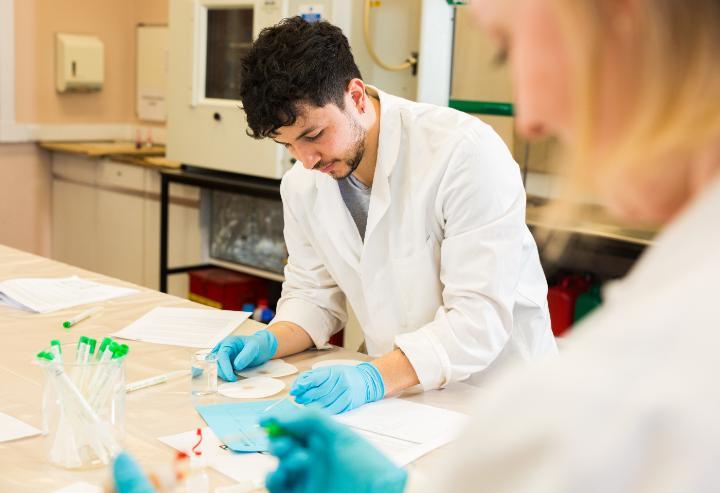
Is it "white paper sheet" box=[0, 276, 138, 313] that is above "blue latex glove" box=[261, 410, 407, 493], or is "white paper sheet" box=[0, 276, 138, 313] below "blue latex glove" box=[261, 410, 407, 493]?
below

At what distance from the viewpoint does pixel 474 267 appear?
1479 millimetres

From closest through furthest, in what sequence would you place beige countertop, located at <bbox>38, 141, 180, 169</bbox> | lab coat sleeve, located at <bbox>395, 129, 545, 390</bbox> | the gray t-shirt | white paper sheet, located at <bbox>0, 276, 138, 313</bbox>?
lab coat sleeve, located at <bbox>395, 129, 545, 390</bbox> → the gray t-shirt → white paper sheet, located at <bbox>0, 276, 138, 313</bbox> → beige countertop, located at <bbox>38, 141, 180, 169</bbox>

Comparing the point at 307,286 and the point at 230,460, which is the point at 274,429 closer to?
the point at 230,460

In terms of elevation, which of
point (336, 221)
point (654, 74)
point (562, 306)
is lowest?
point (562, 306)

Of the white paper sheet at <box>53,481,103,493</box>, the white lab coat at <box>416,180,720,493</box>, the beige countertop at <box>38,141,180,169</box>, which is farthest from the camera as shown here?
the beige countertop at <box>38,141,180,169</box>

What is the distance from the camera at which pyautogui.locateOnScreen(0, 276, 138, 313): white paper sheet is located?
6.08ft

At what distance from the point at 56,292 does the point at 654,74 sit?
1.78 m

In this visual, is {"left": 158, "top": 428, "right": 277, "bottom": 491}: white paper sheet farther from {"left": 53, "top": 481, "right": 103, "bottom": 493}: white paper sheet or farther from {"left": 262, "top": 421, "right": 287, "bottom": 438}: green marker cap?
{"left": 262, "top": 421, "right": 287, "bottom": 438}: green marker cap

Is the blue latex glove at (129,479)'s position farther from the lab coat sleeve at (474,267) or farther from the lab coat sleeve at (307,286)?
the lab coat sleeve at (307,286)

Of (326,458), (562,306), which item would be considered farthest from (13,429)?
(562,306)

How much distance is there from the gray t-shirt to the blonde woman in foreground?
49.2 inches

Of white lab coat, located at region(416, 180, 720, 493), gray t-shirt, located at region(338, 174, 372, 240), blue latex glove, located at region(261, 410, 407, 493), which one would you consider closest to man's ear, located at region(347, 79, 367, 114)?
gray t-shirt, located at region(338, 174, 372, 240)

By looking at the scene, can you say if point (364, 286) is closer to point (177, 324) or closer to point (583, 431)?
point (177, 324)

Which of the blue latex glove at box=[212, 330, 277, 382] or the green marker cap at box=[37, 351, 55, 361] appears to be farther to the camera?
the blue latex glove at box=[212, 330, 277, 382]
